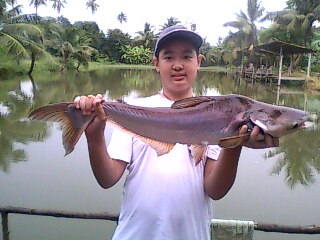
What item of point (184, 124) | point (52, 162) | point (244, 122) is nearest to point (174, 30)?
point (184, 124)

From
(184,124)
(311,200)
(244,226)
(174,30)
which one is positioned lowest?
(311,200)

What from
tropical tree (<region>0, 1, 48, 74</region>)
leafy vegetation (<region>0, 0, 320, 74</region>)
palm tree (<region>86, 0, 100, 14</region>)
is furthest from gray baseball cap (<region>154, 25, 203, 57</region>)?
palm tree (<region>86, 0, 100, 14</region>)

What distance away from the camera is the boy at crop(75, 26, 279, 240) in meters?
1.69

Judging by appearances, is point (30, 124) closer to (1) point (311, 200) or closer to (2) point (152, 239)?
(1) point (311, 200)

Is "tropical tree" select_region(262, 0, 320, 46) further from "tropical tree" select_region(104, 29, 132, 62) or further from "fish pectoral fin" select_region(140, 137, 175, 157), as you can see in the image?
"tropical tree" select_region(104, 29, 132, 62)

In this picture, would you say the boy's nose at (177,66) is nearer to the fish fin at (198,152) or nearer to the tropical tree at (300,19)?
the fish fin at (198,152)

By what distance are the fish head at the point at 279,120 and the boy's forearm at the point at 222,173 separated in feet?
0.52

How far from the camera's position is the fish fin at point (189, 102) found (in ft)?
5.56

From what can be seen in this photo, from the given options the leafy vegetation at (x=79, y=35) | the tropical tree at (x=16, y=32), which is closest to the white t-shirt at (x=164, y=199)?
the leafy vegetation at (x=79, y=35)

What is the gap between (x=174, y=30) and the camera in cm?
187

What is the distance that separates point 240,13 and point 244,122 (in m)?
35.6

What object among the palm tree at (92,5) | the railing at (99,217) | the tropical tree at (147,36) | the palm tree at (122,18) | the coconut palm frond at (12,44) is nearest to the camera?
the railing at (99,217)

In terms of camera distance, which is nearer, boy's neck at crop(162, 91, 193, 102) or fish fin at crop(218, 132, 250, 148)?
fish fin at crop(218, 132, 250, 148)

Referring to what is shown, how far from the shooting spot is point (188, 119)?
5.73 feet
